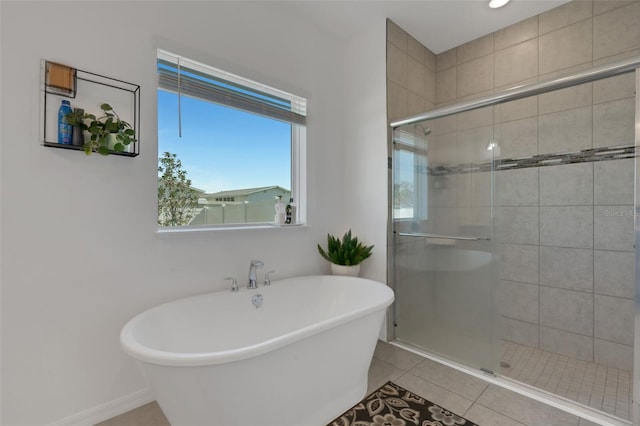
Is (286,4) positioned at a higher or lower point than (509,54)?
higher

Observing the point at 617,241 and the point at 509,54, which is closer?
the point at 617,241

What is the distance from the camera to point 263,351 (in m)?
1.15

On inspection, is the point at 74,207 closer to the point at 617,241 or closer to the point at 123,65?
the point at 123,65

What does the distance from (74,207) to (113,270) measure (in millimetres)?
366

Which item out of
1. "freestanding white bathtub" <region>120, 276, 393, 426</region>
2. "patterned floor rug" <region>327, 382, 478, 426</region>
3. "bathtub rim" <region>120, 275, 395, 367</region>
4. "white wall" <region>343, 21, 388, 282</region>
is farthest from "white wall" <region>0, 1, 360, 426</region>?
"patterned floor rug" <region>327, 382, 478, 426</region>

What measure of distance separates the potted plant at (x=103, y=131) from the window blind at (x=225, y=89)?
1.33 feet

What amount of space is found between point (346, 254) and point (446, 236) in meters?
0.77

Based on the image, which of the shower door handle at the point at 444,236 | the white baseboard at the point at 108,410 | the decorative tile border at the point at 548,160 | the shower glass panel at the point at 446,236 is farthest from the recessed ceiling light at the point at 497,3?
the white baseboard at the point at 108,410

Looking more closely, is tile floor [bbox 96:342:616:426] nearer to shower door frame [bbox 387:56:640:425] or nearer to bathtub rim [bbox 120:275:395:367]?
shower door frame [bbox 387:56:640:425]

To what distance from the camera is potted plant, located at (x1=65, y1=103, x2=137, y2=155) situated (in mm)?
1415

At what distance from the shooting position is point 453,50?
2.97 m

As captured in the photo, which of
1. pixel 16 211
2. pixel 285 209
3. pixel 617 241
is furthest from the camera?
pixel 285 209

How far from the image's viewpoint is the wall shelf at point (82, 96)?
4.53ft

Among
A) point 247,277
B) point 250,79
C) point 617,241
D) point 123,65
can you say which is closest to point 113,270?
point 247,277
